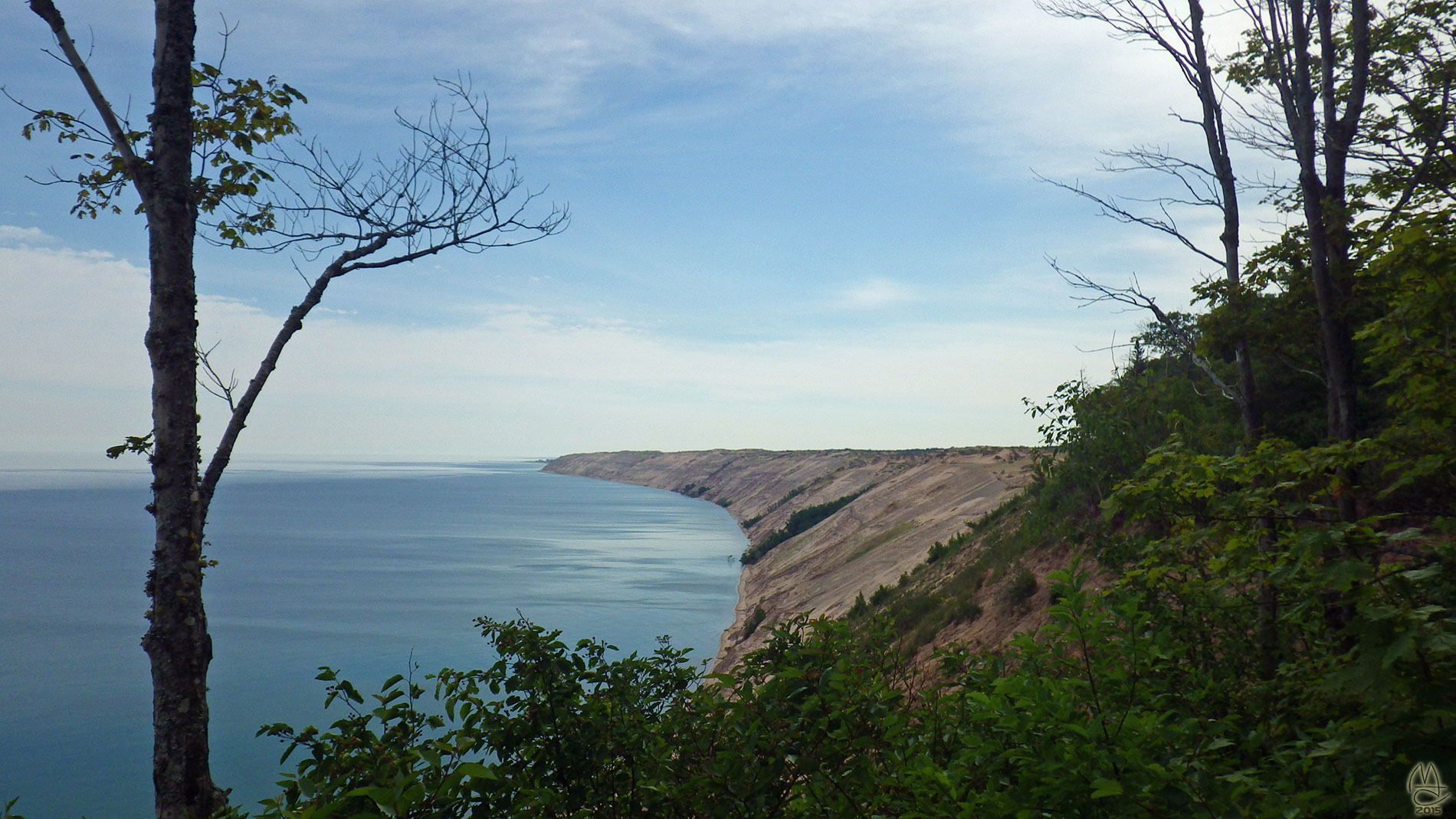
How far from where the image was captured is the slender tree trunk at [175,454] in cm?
515

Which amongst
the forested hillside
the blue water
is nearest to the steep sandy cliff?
the blue water

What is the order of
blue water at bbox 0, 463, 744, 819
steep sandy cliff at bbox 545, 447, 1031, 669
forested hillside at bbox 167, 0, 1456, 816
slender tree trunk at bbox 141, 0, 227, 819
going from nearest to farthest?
forested hillside at bbox 167, 0, 1456, 816 → slender tree trunk at bbox 141, 0, 227, 819 → blue water at bbox 0, 463, 744, 819 → steep sandy cliff at bbox 545, 447, 1031, 669

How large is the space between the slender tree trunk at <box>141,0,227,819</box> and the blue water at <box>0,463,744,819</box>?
456 centimetres

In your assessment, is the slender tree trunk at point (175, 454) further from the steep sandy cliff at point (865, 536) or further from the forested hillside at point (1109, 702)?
the steep sandy cliff at point (865, 536)

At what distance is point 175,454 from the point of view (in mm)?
5379

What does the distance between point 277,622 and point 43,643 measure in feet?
33.1

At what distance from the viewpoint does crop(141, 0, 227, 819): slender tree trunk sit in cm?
515

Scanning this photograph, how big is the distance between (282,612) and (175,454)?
47654 millimetres

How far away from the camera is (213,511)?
127500 millimetres

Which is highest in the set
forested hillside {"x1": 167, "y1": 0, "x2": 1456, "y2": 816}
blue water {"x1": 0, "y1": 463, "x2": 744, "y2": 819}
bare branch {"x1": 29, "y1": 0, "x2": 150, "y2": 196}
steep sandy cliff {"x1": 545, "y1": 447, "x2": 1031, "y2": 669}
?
bare branch {"x1": 29, "y1": 0, "x2": 150, "y2": 196}

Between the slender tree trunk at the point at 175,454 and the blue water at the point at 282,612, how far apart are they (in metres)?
4.56

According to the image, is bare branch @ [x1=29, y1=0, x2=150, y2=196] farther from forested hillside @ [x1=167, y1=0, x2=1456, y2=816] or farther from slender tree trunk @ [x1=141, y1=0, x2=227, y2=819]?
forested hillside @ [x1=167, y1=0, x2=1456, y2=816]

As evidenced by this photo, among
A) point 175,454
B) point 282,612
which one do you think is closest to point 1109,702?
point 175,454

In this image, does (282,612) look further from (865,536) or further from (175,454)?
(175,454)
